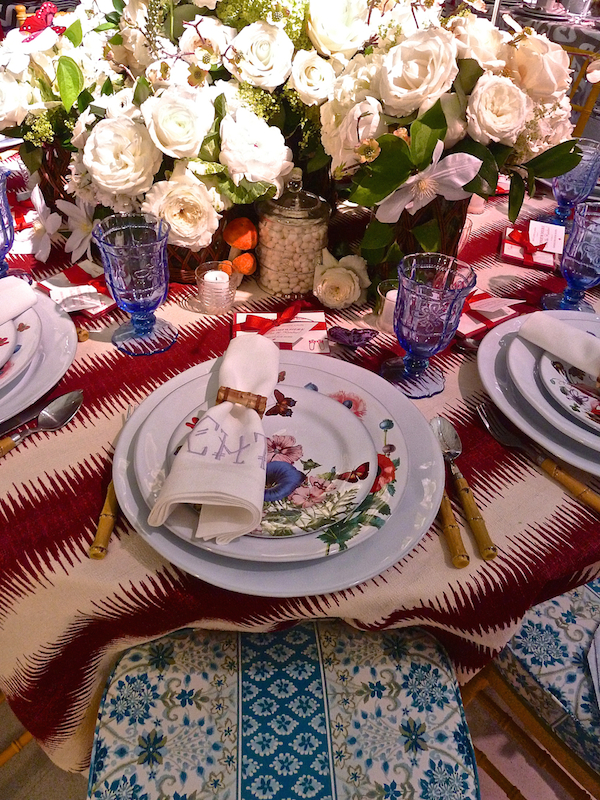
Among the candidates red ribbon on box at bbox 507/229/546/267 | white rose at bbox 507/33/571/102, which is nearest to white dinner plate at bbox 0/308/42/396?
white rose at bbox 507/33/571/102

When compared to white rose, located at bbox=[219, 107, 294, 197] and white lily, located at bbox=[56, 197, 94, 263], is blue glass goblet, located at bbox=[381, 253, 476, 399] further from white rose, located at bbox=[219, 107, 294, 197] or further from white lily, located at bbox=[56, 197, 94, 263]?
white lily, located at bbox=[56, 197, 94, 263]

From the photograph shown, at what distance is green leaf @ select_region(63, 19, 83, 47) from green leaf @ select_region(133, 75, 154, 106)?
289mm

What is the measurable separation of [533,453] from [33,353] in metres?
0.67

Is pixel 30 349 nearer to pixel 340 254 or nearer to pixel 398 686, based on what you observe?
pixel 340 254

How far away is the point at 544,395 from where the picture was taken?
739mm

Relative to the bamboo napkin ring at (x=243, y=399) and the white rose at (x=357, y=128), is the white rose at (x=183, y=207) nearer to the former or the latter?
the white rose at (x=357, y=128)

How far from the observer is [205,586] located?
568 millimetres

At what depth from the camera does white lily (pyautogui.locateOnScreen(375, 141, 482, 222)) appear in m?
0.78

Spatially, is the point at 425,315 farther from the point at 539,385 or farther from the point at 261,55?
the point at 261,55

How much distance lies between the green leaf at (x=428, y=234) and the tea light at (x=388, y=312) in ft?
Result: 0.29

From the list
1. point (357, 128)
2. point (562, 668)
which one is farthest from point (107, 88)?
point (562, 668)

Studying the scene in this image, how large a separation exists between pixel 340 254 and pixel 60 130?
0.57m

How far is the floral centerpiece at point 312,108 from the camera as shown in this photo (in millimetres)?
782

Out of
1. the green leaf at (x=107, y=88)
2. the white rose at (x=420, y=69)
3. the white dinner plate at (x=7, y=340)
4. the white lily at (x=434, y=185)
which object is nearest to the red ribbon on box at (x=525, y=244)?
the white lily at (x=434, y=185)
